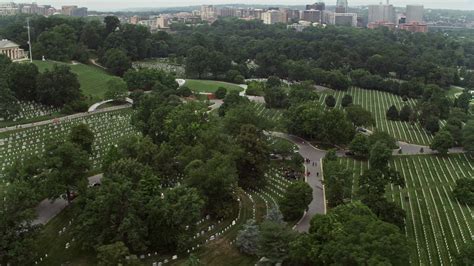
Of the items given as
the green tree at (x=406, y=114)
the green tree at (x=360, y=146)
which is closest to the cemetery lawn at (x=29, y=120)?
the green tree at (x=360, y=146)

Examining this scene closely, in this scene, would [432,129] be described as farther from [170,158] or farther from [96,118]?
[96,118]

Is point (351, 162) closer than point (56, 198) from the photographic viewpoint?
No

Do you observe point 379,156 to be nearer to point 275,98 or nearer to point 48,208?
point 48,208

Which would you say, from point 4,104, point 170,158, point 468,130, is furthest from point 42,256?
point 468,130

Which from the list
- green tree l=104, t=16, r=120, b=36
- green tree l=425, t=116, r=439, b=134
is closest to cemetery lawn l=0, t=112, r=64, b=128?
green tree l=425, t=116, r=439, b=134

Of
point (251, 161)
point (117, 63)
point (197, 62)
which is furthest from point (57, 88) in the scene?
point (197, 62)

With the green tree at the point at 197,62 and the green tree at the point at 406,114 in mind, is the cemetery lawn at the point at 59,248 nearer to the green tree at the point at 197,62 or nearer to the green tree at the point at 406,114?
the green tree at the point at 406,114

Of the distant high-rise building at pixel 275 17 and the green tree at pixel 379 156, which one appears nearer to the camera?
the green tree at pixel 379 156
